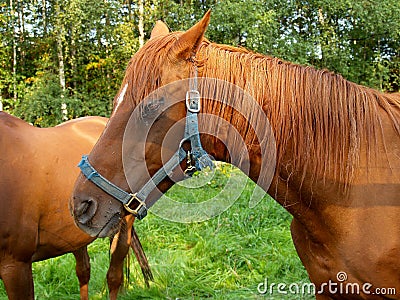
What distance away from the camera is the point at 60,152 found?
10.8 feet

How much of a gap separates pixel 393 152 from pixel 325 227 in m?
0.43

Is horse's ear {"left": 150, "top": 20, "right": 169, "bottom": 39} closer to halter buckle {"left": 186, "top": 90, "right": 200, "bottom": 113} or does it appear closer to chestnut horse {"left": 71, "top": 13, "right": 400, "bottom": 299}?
chestnut horse {"left": 71, "top": 13, "right": 400, "bottom": 299}

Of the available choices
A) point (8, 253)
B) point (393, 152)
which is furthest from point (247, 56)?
point (8, 253)

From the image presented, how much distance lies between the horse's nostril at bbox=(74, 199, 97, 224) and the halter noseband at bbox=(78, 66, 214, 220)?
0.08 m

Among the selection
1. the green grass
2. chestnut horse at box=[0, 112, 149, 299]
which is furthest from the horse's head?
the green grass

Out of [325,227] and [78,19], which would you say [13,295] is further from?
[78,19]

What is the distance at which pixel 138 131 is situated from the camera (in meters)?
1.47

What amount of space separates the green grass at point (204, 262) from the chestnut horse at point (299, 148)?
1.52 meters

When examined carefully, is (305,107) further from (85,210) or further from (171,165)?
(85,210)

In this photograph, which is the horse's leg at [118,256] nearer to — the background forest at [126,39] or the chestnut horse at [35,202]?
the chestnut horse at [35,202]

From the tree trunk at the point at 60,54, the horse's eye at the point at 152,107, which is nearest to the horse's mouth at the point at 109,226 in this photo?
the horse's eye at the point at 152,107

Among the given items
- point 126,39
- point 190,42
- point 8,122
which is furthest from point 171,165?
point 126,39

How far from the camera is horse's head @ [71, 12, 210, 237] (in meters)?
1.46

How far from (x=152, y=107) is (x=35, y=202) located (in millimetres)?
1888
